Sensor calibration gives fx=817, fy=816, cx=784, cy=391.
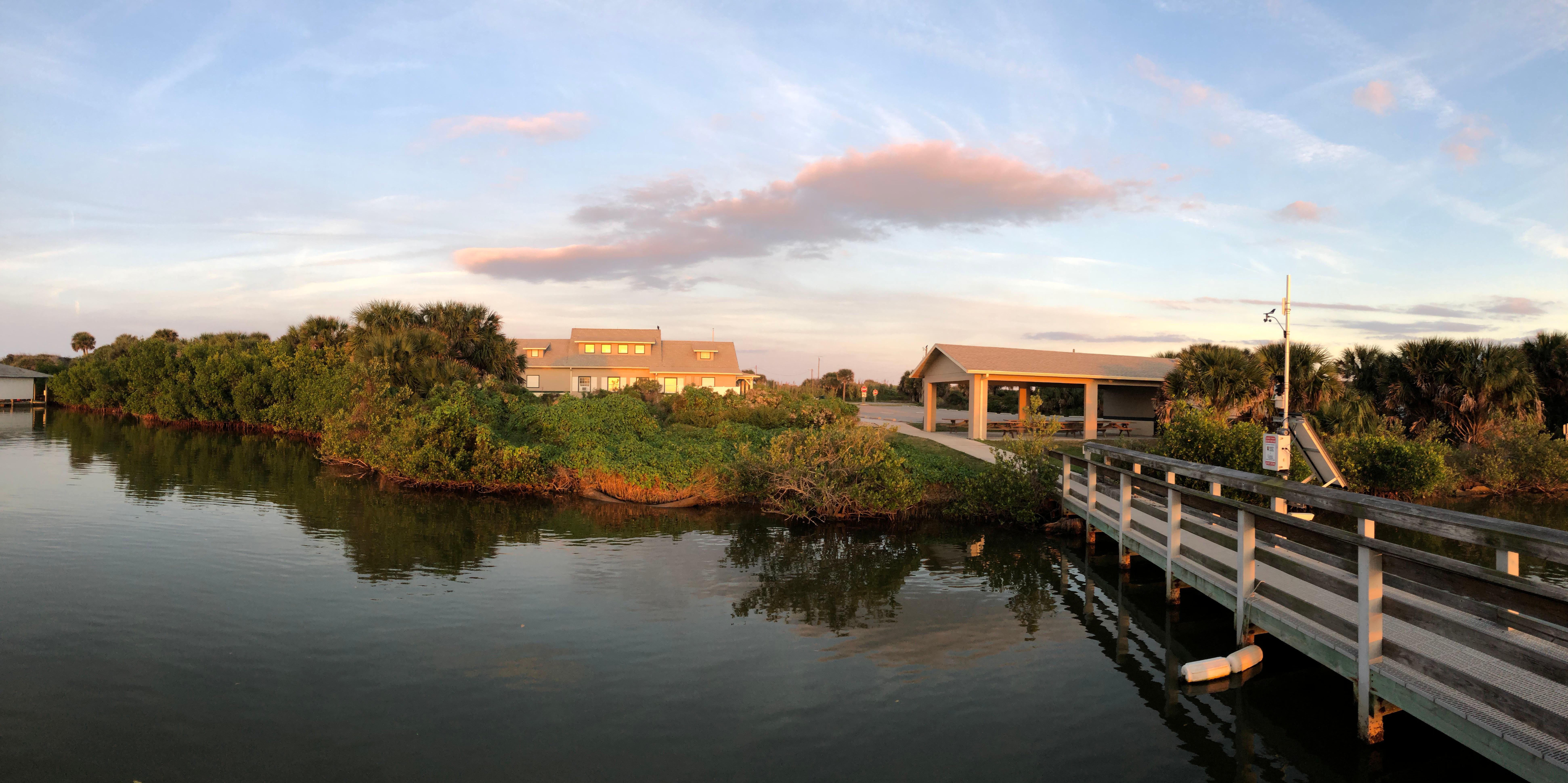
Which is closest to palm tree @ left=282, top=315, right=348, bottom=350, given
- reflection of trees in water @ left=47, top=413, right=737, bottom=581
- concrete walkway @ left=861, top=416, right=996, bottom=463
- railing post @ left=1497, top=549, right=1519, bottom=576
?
reflection of trees in water @ left=47, top=413, right=737, bottom=581

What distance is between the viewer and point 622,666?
317 inches

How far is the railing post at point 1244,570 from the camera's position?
764 centimetres

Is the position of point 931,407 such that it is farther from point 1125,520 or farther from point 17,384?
point 17,384

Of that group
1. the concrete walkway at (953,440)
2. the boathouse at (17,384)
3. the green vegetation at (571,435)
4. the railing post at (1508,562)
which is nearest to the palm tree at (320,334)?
the green vegetation at (571,435)

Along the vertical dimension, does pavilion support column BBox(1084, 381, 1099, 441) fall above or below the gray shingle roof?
below

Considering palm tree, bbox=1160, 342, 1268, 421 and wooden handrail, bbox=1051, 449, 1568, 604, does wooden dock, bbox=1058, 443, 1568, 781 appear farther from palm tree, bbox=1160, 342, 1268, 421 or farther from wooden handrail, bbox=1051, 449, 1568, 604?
palm tree, bbox=1160, 342, 1268, 421

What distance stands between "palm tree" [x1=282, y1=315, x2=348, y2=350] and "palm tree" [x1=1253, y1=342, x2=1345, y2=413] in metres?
36.5

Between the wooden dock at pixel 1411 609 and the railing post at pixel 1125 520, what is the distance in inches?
93.9

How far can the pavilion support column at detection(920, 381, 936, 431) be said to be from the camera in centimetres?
3250

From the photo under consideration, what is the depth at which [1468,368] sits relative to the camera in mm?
24000

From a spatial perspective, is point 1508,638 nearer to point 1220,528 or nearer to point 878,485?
point 1220,528

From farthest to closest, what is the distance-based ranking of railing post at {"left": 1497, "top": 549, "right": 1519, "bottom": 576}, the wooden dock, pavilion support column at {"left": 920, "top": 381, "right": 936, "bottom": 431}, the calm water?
pavilion support column at {"left": 920, "top": 381, "right": 936, "bottom": 431}
the calm water
railing post at {"left": 1497, "top": 549, "right": 1519, "bottom": 576}
the wooden dock

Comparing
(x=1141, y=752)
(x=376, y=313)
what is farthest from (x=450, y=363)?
(x=1141, y=752)

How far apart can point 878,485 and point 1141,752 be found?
10248 mm
